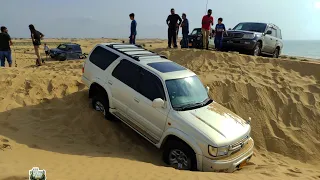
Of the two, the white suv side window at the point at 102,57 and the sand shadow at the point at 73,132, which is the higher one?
the white suv side window at the point at 102,57

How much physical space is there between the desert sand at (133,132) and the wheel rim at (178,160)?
355mm

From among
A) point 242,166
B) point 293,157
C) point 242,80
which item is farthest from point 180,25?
point 242,166

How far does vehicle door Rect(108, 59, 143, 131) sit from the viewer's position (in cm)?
687

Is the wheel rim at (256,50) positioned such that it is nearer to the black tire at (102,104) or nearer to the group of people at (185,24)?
the group of people at (185,24)

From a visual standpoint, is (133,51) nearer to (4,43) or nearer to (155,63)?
(155,63)

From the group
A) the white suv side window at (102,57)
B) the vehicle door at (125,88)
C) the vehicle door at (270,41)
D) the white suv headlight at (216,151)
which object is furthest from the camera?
the vehicle door at (270,41)

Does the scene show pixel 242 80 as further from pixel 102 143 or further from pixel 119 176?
pixel 119 176

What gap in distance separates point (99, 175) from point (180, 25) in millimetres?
11050

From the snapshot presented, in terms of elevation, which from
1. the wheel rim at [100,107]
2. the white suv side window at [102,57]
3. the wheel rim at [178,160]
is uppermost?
the white suv side window at [102,57]

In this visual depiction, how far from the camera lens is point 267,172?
608cm

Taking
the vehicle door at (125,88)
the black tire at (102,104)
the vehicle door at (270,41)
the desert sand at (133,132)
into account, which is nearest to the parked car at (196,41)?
the vehicle door at (270,41)

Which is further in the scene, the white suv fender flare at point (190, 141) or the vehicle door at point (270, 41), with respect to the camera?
the vehicle door at point (270, 41)

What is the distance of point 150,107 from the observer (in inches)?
253

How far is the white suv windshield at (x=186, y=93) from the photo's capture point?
6.29 meters
